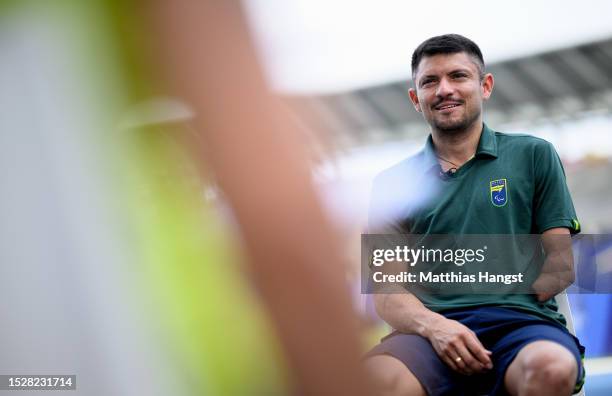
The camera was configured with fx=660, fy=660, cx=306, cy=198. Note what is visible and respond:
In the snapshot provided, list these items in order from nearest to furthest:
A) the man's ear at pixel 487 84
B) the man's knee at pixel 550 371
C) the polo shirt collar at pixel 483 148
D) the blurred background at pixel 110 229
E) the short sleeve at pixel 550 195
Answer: the blurred background at pixel 110 229
the man's knee at pixel 550 371
the short sleeve at pixel 550 195
the polo shirt collar at pixel 483 148
the man's ear at pixel 487 84

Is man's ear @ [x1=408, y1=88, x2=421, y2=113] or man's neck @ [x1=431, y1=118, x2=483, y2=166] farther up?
man's ear @ [x1=408, y1=88, x2=421, y2=113]

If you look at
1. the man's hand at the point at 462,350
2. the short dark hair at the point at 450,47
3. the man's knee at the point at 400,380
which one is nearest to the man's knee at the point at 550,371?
the man's hand at the point at 462,350

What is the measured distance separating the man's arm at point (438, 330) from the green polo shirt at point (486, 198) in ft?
0.15

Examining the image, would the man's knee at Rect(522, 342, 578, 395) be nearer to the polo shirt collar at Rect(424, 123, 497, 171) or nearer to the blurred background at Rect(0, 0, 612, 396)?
the polo shirt collar at Rect(424, 123, 497, 171)

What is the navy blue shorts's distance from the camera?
1423mm

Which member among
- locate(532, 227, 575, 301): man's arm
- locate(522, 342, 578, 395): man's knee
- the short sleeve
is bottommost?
locate(522, 342, 578, 395): man's knee

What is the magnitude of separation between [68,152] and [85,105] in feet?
0.14

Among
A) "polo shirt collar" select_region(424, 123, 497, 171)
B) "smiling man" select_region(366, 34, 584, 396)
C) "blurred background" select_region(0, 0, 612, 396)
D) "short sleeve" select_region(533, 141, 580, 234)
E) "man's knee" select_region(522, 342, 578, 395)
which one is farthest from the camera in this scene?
"polo shirt collar" select_region(424, 123, 497, 171)

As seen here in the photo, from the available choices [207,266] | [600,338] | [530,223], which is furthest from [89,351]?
[600,338]

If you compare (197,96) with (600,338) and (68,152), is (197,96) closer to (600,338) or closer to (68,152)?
(68,152)

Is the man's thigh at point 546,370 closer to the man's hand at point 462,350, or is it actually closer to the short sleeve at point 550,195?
the man's hand at point 462,350

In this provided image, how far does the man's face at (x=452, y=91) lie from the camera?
5.50 feet

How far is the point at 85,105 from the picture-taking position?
0.51 meters

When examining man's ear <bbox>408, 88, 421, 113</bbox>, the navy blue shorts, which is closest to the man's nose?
man's ear <bbox>408, 88, 421, 113</bbox>
